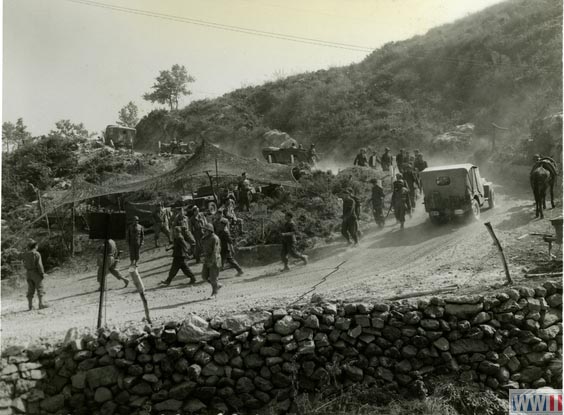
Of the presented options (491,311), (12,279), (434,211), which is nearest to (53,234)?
(12,279)

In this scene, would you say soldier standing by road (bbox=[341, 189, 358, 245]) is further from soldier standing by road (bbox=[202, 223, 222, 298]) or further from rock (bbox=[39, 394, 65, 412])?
rock (bbox=[39, 394, 65, 412])

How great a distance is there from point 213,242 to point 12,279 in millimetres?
6923

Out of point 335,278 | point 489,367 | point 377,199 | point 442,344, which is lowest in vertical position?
point 489,367

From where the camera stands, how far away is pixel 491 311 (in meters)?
9.38

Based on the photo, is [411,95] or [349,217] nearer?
[349,217]

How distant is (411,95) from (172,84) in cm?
1772

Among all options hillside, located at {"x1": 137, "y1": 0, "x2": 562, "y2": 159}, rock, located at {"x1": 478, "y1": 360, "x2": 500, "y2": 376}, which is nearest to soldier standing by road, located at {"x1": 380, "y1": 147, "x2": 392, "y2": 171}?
hillside, located at {"x1": 137, "y1": 0, "x2": 562, "y2": 159}

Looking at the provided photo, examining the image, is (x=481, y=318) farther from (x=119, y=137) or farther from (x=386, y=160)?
(x=119, y=137)

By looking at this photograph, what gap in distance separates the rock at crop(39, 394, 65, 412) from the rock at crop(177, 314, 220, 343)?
6.99ft

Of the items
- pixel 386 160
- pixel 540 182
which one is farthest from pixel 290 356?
pixel 386 160

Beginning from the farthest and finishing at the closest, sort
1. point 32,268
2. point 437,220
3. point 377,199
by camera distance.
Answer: point 377,199 < point 437,220 < point 32,268

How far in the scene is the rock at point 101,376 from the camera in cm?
877

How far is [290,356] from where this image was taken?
906 cm

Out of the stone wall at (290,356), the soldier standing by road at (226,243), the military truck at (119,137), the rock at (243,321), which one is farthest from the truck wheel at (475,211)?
the military truck at (119,137)
